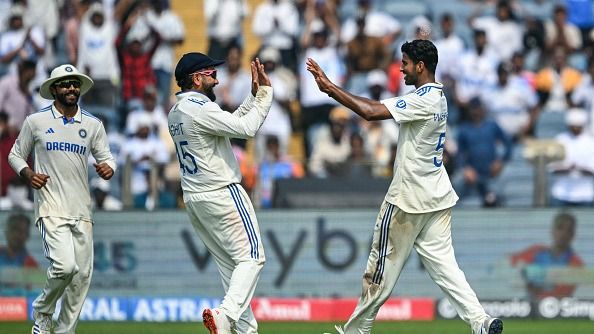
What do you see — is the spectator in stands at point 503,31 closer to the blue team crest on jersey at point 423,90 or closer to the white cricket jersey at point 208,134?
the blue team crest on jersey at point 423,90


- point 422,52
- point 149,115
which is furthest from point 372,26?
point 422,52

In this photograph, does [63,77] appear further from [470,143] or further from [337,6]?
[337,6]

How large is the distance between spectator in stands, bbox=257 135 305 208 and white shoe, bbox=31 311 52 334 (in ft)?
19.4

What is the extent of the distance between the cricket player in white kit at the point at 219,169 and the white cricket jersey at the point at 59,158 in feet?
4.07

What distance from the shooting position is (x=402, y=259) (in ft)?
36.6

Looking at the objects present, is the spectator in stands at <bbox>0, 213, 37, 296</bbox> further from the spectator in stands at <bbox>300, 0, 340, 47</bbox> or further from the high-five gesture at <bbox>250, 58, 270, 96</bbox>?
the high-five gesture at <bbox>250, 58, 270, 96</bbox>

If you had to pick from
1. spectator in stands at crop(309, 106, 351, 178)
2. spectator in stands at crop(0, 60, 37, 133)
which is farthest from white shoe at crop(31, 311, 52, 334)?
spectator in stands at crop(0, 60, 37, 133)

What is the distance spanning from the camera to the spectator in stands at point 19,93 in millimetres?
19844

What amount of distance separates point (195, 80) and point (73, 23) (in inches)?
429

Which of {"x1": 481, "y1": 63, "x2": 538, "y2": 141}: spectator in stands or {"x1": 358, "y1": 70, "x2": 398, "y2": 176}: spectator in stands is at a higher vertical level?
{"x1": 481, "y1": 63, "x2": 538, "y2": 141}: spectator in stands

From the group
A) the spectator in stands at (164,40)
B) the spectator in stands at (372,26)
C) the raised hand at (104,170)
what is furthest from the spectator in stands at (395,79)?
the raised hand at (104,170)

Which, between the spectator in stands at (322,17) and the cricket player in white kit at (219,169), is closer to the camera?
the cricket player in white kit at (219,169)

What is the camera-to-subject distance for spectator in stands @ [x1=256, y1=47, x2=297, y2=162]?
20.2 m

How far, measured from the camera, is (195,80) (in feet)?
36.4
